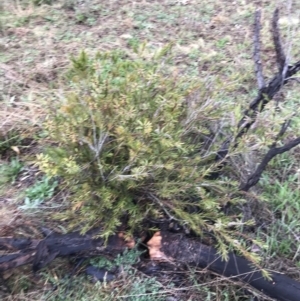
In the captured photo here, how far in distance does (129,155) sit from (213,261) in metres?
0.63

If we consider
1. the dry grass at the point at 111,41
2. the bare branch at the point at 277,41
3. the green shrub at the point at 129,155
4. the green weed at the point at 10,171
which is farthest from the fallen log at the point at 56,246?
the bare branch at the point at 277,41

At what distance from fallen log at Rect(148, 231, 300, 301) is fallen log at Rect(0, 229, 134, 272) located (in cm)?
15

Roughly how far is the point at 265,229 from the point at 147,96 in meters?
0.93

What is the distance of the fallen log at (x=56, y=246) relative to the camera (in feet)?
7.31

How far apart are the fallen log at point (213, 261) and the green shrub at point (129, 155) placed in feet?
0.34

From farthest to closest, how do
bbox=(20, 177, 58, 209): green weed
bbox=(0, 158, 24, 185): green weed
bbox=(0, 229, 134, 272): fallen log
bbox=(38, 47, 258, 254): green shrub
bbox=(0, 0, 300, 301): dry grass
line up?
bbox=(0, 0, 300, 301): dry grass
bbox=(0, 158, 24, 185): green weed
bbox=(20, 177, 58, 209): green weed
bbox=(0, 229, 134, 272): fallen log
bbox=(38, 47, 258, 254): green shrub

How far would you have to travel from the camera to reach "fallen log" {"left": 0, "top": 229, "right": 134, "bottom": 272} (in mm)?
2229

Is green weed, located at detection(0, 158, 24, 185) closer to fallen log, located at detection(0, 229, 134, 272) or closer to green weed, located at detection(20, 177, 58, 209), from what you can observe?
green weed, located at detection(20, 177, 58, 209)

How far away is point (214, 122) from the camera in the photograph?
259 cm

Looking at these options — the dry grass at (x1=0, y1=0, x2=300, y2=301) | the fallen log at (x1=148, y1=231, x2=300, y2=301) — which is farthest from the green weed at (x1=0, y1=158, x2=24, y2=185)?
the fallen log at (x1=148, y1=231, x2=300, y2=301)

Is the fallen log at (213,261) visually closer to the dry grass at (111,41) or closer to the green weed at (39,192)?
the dry grass at (111,41)

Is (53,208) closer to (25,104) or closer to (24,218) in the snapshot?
(24,218)

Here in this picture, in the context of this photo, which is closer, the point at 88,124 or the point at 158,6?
the point at 88,124

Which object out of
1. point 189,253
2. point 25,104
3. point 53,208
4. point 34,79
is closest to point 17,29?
point 34,79
